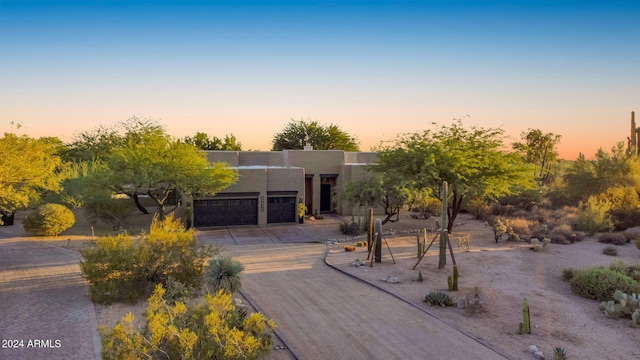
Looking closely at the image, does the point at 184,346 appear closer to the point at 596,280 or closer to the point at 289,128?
the point at 596,280

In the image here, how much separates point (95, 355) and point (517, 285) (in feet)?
49.6

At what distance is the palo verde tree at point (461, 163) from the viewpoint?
2825 centimetres

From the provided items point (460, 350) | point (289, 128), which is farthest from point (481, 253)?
point (289, 128)

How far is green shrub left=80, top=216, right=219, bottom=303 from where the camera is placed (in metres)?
15.6

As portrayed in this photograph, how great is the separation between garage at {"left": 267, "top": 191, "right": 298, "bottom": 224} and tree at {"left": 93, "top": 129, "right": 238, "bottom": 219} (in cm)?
428

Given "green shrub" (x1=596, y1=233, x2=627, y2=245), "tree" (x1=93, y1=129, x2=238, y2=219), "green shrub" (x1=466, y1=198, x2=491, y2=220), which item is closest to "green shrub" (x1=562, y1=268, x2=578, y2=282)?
"green shrub" (x1=596, y1=233, x2=627, y2=245)

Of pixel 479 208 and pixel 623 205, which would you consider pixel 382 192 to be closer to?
pixel 479 208

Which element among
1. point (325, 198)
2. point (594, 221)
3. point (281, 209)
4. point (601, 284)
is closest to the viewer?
point (601, 284)

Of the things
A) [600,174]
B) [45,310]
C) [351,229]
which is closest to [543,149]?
[600,174]

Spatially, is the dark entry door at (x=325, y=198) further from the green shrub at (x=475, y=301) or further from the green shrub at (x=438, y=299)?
the green shrub at (x=475, y=301)

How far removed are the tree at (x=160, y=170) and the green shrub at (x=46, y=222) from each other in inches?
120

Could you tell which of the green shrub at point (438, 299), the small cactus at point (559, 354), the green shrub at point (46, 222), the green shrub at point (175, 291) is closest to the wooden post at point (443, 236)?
the green shrub at point (438, 299)

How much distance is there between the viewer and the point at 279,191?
33.6 m

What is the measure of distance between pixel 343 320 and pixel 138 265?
7399mm
